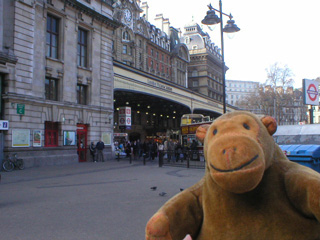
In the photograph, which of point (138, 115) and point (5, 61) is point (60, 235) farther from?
point (138, 115)

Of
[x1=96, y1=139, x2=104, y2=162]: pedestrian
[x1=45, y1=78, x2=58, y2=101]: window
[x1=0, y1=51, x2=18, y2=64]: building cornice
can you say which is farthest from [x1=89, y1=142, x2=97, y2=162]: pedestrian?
[x1=0, y1=51, x2=18, y2=64]: building cornice

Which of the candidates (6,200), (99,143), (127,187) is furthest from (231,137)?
(99,143)

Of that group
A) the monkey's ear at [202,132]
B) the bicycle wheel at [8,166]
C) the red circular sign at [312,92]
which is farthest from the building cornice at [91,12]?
the monkey's ear at [202,132]

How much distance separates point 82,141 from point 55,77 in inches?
215

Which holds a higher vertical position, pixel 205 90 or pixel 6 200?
pixel 205 90

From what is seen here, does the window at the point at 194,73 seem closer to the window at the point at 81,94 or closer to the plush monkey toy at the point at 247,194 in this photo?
the window at the point at 81,94

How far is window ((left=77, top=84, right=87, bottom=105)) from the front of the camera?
24.1 meters

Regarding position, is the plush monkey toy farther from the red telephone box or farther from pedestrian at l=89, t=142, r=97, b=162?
the red telephone box

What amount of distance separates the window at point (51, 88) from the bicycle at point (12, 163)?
533 cm

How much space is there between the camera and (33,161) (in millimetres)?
19172

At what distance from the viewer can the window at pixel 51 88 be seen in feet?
70.1

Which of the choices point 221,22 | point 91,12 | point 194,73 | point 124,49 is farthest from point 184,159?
point 194,73

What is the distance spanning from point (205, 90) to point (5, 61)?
61.1 meters

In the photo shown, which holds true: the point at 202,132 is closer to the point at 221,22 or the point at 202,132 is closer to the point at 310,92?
the point at 221,22
